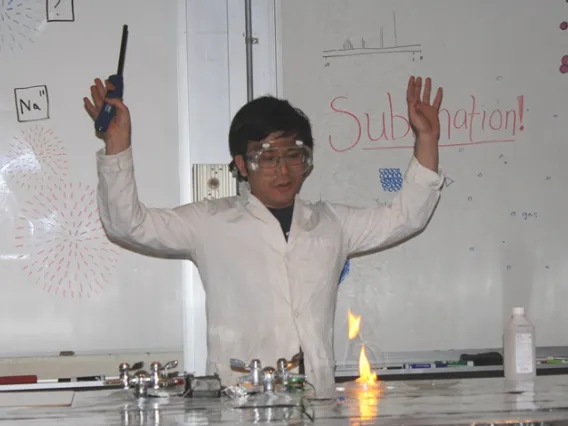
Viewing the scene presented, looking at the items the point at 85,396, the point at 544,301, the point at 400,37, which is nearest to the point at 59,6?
the point at 400,37

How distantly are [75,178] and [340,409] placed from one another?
140cm

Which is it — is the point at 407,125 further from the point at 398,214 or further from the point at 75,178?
the point at 75,178

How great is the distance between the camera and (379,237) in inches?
103

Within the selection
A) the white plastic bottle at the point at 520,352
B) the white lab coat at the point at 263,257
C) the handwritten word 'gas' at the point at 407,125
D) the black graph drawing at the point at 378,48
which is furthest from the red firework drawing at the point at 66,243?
the white plastic bottle at the point at 520,352

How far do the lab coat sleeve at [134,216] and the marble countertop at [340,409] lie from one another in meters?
0.54

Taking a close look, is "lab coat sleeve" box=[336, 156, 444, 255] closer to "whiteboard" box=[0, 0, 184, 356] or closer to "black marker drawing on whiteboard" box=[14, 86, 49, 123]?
"whiteboard" box=[0, 0, 184, 356]

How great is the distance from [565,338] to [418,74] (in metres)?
1.05

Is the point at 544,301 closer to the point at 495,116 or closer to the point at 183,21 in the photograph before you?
the point at 495,116

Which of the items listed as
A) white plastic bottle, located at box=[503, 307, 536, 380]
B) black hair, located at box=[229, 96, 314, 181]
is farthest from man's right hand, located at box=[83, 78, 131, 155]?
white plastic bottle, located at box=[503, 307, 536, 380]

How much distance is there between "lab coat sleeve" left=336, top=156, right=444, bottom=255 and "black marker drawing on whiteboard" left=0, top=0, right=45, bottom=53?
1.17 m

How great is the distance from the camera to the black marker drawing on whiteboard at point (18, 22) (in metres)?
2.81

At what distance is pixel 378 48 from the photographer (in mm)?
2973

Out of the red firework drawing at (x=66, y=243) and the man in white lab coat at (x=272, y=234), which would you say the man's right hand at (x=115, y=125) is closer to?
the man in white lab coat at (x=272, y=234)

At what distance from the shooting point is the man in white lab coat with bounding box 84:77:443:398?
2.46 m
